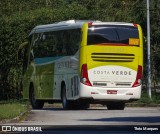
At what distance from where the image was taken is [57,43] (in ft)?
112

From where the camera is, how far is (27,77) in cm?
3781

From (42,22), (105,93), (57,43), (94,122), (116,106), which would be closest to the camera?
(94,122)

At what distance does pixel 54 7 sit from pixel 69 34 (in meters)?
17.9

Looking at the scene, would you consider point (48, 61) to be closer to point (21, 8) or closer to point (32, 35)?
→ point (32, 35)

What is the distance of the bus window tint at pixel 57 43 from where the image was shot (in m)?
32.2

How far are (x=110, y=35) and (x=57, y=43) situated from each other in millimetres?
3243

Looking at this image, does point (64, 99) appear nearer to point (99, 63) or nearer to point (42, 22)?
point (99, 63)

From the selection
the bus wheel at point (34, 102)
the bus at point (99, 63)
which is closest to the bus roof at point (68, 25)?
the bus at point (99, 63)

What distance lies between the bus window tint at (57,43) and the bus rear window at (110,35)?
0.61 m

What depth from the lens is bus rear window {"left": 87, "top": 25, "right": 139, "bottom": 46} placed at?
31.4 meters

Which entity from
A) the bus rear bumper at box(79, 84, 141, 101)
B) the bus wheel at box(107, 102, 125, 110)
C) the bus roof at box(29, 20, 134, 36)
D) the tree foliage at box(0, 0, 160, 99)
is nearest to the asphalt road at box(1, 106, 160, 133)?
the bus rear bumper at box(79, 84, 141, 101)

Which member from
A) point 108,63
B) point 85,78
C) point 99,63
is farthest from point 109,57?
point 85,78

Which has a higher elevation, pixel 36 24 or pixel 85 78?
pixel 85 78

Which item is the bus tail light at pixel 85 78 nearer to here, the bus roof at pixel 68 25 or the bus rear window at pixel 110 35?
the bus rear window at pixel 110 35
